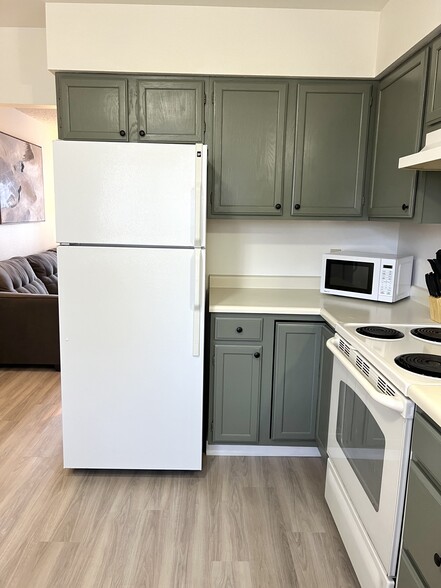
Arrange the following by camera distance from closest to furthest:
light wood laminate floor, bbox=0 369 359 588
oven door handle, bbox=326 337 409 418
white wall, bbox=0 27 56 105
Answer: oven door handle, bbox=326 337 409 418 → light wood laminate floor, bbox=0 369 359 588 → white wall, bbox=0 27 56 105

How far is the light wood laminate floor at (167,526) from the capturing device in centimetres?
178

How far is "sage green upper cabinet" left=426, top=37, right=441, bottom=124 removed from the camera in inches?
74.7

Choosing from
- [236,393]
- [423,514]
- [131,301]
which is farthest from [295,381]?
[423,514]

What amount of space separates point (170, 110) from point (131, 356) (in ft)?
4.61

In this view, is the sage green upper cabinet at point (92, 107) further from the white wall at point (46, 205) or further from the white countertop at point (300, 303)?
the white wall at point (46, 205)

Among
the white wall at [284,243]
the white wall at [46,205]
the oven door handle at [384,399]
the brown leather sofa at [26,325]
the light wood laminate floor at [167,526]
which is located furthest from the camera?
the white wall at [46,205]

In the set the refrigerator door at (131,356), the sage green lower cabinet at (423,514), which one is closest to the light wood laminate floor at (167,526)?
the refrigerator door at (131,356)

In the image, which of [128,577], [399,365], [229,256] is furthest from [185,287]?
[128,577]

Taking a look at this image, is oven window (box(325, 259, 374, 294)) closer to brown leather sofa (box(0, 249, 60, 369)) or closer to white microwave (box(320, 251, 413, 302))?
white microwave (box(320, 251, 413, 302))

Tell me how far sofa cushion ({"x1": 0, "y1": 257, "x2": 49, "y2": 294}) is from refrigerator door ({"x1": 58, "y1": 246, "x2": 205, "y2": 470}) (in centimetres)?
199

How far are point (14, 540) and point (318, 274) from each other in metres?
2.28

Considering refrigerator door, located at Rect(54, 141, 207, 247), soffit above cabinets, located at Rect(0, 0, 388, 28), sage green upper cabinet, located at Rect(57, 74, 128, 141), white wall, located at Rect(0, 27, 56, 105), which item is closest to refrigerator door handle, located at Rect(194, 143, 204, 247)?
refrigerator door, located at Rect(54, 141, 207, 247)

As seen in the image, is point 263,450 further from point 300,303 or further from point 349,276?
point 349,276

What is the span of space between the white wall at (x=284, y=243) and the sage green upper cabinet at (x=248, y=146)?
349 mm
